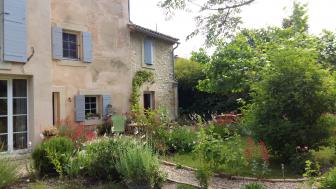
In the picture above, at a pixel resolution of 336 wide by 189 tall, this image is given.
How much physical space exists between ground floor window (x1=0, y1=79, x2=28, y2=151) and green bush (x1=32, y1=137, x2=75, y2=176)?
2372 millimetres

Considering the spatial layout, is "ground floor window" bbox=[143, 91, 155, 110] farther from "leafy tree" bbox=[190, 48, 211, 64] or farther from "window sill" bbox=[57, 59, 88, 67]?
"window sill" bbox=[57, 59, 88, 67]

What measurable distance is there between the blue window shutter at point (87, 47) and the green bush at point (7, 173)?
21.3 feet

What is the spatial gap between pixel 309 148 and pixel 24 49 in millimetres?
7481

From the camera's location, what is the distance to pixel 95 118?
524 inches

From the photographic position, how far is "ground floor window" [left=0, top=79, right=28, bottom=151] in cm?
942

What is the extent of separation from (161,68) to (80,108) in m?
6.22

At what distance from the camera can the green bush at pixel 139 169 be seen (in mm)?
6078

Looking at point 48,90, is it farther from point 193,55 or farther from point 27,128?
point 193,55

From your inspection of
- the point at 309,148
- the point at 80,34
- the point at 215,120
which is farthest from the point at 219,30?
the point at 80,34

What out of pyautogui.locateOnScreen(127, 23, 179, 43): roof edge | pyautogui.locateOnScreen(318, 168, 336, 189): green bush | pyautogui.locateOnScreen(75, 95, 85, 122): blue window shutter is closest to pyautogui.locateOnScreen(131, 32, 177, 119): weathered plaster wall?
pyautogui.locateOnScreen(127, 23, 179, 43): roof edge

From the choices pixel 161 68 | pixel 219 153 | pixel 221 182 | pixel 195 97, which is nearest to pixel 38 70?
pixel 219 153

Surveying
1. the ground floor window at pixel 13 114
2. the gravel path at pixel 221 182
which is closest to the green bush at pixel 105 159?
the gravel path at pixel 221 182

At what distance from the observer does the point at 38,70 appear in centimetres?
1003

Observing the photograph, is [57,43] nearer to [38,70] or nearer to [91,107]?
[38,70]
